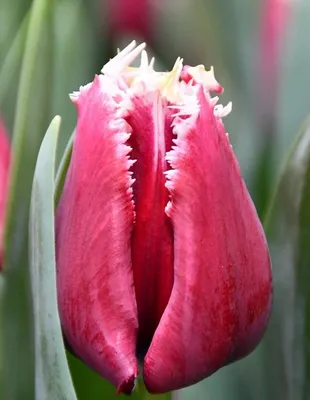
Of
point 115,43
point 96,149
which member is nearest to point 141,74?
point 96,149

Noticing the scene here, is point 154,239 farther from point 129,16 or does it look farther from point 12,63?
point 129,16

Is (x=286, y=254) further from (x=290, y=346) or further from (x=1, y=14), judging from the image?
(x=1, y=14)

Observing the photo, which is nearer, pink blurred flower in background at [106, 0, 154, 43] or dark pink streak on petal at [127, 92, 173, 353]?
dark pink streak on petal at [127, 92, 173, 353]

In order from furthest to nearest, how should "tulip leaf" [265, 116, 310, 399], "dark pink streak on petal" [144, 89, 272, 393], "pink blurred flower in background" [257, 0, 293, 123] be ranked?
"pink blurred flower in background" [257, 0, 293, 123] < "tulip leaf" [265, 116, 310, 399] < "dark pink streak on petal" [144, 89, 272, 393]

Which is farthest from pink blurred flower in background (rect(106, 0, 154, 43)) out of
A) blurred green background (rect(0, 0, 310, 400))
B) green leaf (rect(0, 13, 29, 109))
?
green leaf (rect(0, 13, 29, 109))

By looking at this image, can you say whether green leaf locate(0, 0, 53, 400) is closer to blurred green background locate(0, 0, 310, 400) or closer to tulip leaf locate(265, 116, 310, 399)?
blurred green background locate(0, 0, 310, 400)

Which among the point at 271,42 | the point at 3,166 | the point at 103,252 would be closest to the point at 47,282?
the point at 103,252

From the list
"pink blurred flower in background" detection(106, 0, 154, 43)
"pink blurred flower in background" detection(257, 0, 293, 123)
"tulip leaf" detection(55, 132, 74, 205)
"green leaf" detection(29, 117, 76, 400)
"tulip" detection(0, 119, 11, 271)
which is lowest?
"green leaf" detection(29, 117, 76, 400)
